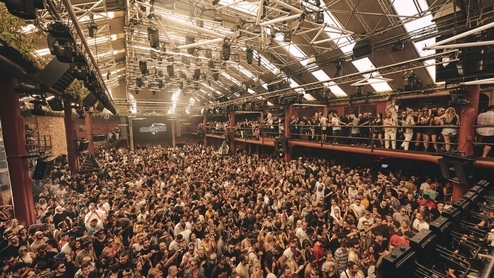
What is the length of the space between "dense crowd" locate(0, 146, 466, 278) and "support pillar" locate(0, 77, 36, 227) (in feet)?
1.37

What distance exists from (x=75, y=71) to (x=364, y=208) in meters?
7.44

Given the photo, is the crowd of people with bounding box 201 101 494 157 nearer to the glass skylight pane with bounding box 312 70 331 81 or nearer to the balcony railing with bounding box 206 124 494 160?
the balcony railing with bounding box 206 124 494 160

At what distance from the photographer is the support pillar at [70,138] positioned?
9.98 metres

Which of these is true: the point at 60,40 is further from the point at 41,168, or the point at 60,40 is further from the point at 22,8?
the point at 41,168

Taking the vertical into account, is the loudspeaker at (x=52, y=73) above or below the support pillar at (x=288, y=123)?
above

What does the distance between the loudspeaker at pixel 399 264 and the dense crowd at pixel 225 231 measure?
1007 mm

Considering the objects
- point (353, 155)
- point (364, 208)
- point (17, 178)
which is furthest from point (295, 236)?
point (353, 155)

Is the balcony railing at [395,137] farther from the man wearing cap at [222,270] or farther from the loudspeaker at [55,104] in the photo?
the loudspeaker at [55,104]

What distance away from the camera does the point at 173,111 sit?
27172mm

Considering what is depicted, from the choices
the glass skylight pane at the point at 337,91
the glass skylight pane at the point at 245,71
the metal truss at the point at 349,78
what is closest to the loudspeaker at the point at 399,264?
the metal truss at the point at 349,78

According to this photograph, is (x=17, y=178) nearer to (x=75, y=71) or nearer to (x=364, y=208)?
(x=75, y=71)

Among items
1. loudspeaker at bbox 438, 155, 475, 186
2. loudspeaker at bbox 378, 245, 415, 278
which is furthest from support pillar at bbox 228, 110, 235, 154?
loudspeaker at bbox 378, 245, 415, 278

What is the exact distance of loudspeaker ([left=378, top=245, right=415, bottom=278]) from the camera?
98.5 inches

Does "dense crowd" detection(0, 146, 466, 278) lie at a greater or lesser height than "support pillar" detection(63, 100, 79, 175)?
lesser
